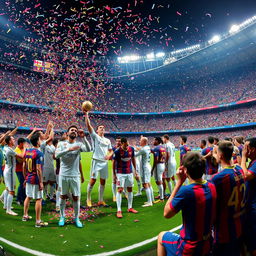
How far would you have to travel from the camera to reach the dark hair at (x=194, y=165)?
2387mm

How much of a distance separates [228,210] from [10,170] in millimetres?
6404

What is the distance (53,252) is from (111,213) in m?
2.65

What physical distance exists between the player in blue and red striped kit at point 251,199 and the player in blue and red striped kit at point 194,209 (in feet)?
3.05

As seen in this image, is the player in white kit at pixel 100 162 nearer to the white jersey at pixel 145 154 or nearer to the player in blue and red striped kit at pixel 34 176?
the white jersey at pixel 145 154

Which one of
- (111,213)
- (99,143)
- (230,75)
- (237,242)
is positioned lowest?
(111,213)

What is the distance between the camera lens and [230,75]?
45906 millimetres

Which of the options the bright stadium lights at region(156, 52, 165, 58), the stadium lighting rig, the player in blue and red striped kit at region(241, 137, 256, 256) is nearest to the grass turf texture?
the player in blue and red striped kit at region(241, 137, 256, 256)

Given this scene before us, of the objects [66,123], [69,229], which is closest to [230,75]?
[66,123]

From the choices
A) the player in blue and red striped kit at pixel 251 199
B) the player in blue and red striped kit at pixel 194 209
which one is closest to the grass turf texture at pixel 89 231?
the player in blue and red striped kit at pixel 251 199

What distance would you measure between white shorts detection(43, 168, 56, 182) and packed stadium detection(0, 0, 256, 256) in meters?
0.05

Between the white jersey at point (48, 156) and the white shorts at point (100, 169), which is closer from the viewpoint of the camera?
the white shorts at point (100, 169)

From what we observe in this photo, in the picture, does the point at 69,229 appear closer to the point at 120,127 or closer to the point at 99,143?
the point at 99,143

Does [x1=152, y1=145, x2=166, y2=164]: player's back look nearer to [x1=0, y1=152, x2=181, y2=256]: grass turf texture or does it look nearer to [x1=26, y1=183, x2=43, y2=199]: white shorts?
[x1=0, y1=152, x2=181, y2=256]: grass turf texture

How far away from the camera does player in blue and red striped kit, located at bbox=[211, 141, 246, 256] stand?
8.59ft
